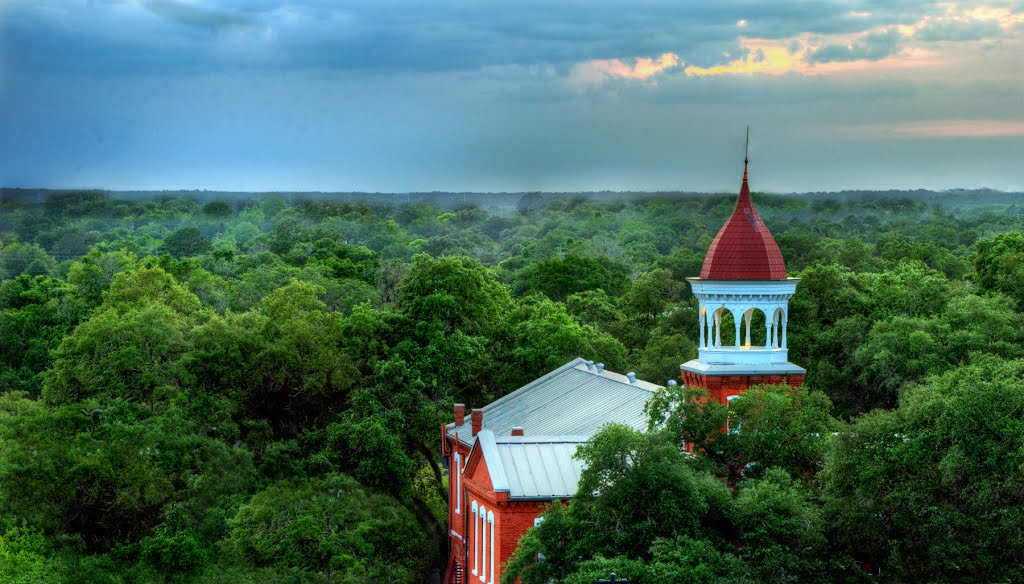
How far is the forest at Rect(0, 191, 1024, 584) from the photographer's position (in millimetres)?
36719

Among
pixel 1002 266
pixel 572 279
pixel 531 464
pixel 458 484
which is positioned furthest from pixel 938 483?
pixel 572 279

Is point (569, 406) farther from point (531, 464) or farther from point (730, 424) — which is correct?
point (730, 424)

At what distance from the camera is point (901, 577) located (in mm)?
36531

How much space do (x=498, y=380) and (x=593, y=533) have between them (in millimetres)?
31975

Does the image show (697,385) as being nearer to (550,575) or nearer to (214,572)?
(550,575)

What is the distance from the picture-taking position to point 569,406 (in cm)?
5638

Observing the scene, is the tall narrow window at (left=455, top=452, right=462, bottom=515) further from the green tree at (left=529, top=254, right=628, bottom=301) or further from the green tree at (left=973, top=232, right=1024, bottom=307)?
the green tree at (left=529, top=254, right=628, bottom=301)

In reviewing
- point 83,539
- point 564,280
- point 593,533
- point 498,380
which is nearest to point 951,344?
point 498,380

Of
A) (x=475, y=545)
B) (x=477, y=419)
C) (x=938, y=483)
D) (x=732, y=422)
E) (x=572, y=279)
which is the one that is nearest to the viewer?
(x=938, y=483)

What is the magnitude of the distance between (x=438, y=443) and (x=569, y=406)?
35.5ft

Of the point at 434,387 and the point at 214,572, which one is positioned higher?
the point at 434,387

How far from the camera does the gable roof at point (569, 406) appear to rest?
173 ft

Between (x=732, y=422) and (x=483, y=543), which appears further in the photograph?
(x=483, y=543)

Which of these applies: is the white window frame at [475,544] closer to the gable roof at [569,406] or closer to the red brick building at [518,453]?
the red brick building at [518,453]
